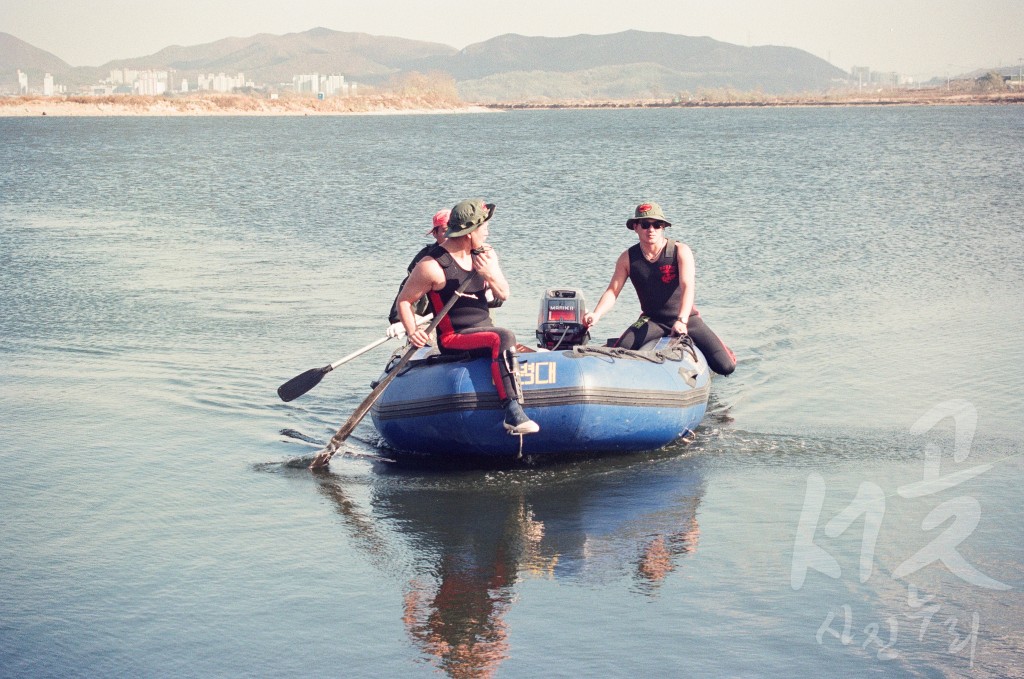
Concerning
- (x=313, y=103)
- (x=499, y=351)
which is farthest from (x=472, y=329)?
(x=313, y=103)

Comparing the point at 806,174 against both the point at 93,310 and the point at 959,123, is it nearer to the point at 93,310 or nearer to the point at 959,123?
the point at 93,310

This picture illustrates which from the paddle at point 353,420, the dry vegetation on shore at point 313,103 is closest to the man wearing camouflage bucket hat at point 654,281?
the paddle at point 353,420

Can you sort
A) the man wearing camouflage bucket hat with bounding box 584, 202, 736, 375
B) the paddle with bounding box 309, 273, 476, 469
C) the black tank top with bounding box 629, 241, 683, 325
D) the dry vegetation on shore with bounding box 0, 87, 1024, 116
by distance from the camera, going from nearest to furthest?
the paddle with bounding box 309, 273, 476, 469, the man wearing camouflage bucket hat with bounding box 584, 202, 736, 375, the black tank top with bounding box 629, 241, 683, 325, the dry vegetation on shore with bounding box 0, 87, 1024, 116

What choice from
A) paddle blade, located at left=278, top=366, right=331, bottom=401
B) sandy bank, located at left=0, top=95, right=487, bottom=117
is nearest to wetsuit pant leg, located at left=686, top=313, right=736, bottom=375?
paddle blade, located at left=278, top=366, right=331, bottom=401

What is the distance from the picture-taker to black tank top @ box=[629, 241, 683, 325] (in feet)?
30.2

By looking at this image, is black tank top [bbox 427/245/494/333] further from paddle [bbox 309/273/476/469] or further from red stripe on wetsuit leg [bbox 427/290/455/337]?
paddle [bbox 309/273/476/469]

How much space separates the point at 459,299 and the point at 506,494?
139 cm

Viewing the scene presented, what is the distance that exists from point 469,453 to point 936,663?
3.90 metres

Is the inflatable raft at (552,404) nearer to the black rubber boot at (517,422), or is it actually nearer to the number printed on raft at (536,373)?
the number printed on raft at (536,373)

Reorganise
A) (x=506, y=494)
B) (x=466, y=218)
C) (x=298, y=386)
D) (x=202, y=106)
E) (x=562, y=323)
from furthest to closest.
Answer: (x=202, y=106), (x=562, y=323), (x=298, y=386), (x=506, y=494), (x=466, y=218)

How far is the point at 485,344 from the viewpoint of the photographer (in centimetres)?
803

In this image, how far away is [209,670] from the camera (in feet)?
17.4

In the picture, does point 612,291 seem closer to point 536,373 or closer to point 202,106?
point 536,373

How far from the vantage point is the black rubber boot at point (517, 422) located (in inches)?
307
